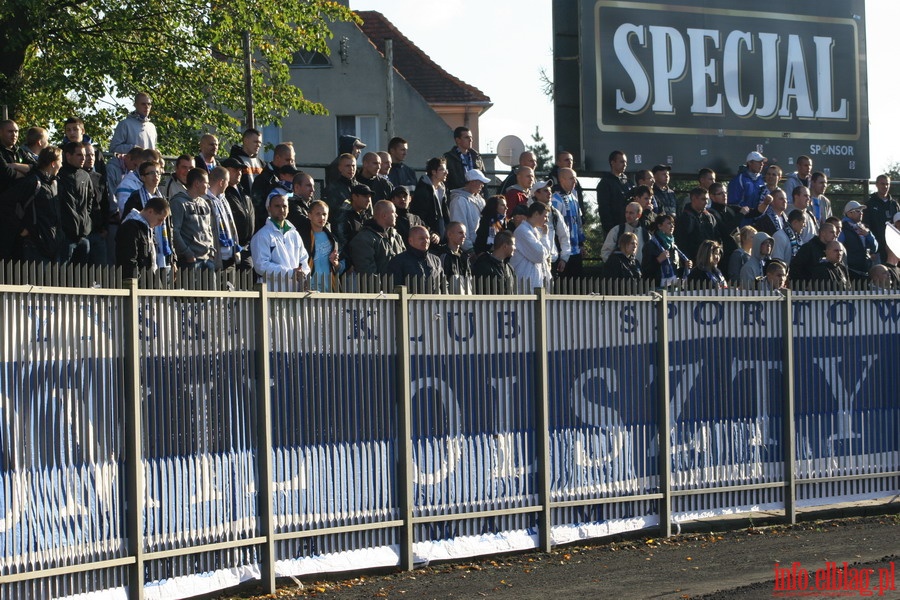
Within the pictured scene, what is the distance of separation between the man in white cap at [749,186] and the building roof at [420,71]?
3999 centimetres

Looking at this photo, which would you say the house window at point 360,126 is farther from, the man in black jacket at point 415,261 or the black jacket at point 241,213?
the man in black jacket at point 415,261

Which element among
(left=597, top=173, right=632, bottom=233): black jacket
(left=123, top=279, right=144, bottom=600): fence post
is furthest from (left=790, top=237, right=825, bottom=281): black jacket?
(left=123, top=279, right=144, bottom=600): fence post

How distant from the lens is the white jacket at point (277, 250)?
42.8 ft

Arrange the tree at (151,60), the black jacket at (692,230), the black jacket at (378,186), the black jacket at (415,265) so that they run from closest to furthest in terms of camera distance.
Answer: the black jacket at (415,265) < the black jacket at (378,186) < the black jacket at (692,230) < the tree at (151,60)

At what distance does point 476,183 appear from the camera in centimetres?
1677

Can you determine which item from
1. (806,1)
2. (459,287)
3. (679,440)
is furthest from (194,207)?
(806,1)

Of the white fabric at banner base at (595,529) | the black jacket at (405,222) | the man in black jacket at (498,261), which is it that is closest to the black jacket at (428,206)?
the black jacket at (405,222)

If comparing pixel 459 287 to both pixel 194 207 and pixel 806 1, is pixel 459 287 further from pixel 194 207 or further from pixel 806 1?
pixel 806 1

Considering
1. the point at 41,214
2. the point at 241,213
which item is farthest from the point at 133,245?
the point at 241,213

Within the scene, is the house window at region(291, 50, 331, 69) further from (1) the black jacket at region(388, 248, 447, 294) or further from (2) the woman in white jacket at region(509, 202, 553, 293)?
(1) the black jacket at region(388, 248, 447, 294)

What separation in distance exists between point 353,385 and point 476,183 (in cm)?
615

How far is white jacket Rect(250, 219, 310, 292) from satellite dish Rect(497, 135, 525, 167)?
1044 centimetres

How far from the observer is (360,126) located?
55500mm

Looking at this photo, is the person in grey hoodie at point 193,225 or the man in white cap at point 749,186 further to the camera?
the man in white cap at point 749,186
